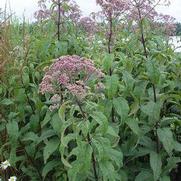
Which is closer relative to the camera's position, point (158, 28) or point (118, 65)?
point (118, 65)

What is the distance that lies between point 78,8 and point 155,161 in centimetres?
152

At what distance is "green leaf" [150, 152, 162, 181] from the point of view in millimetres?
2932

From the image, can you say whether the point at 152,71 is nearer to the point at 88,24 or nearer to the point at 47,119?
the point at 47,119

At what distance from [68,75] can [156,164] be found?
90cm

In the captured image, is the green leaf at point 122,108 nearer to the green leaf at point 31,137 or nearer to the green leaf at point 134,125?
the green leaf at point 134,125

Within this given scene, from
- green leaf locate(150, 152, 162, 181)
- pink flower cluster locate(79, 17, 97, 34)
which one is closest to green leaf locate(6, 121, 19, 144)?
green leaf locate(150, 152, 162, 181)

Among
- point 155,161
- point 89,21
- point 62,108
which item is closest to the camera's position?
point 62,108

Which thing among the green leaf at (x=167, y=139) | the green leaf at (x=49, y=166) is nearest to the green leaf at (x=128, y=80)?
the green leaf at (x=167, y=139)

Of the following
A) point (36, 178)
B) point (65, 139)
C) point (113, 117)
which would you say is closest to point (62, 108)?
point (65, 139)

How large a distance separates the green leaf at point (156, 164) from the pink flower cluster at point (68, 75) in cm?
75

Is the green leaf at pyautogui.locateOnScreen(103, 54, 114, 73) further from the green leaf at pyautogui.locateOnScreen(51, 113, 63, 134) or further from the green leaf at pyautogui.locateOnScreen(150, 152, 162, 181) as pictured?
the green leaf at pyautogui.locateOnScreen(150, 152, 162, 181)

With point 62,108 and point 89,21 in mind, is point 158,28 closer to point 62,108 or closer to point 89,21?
point 89,21

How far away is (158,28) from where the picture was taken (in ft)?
13.5

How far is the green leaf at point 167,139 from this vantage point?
293cm
